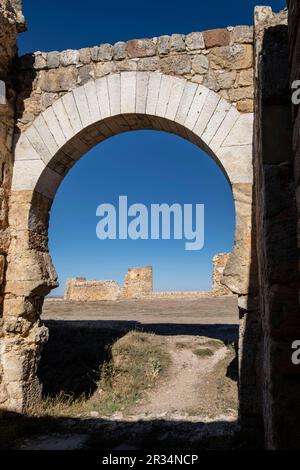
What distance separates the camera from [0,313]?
454cm

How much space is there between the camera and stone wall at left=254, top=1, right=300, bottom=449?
6.71ft

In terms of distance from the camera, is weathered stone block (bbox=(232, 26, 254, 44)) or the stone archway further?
weathered stone block (bbox=(232, 26, 254, 44))

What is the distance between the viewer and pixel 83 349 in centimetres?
680

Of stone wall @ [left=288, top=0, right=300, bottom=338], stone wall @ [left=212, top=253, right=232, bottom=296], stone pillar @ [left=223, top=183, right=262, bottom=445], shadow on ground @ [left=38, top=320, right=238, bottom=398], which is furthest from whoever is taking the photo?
stone wall @ [left=212, top=253, right=232, bottom=296]

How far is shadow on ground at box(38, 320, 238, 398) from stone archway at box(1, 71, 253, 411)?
1134mm

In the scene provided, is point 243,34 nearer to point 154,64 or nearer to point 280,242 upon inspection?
point 154,64

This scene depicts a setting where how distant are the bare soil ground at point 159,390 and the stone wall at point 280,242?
179 cm

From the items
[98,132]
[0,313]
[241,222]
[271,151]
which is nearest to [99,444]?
[0,313]

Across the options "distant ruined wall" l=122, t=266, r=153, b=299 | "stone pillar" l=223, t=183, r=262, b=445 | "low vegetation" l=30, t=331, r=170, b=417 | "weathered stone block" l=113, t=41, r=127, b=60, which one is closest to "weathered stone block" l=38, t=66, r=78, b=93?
"weathered stone block" l=113, t=41, r=127, b=60

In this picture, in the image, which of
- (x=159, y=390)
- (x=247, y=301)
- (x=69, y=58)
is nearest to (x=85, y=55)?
(x=69, y=58)

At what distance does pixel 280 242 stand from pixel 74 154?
3.60 m

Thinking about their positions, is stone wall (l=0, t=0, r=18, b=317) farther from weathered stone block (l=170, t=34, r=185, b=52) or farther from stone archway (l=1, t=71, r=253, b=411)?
weathered stone block (l=170, t=34, r=185, b=52)

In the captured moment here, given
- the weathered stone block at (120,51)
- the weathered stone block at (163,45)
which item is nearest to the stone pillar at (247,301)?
the weathered stone block at (163,45)
